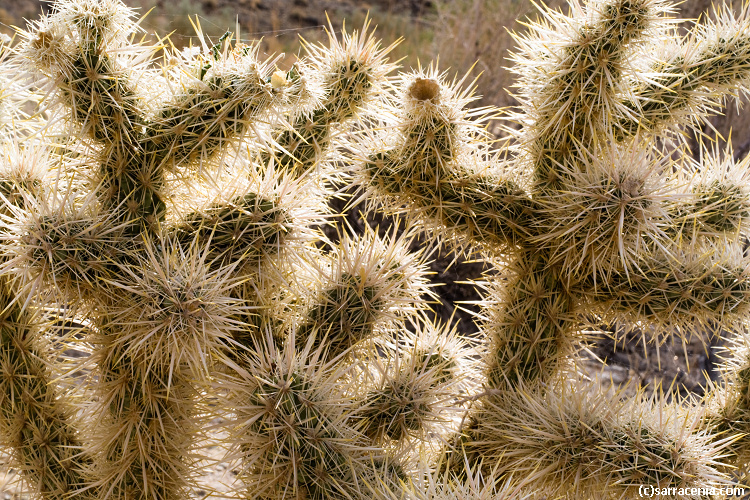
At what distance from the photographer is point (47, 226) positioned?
133 centimetres

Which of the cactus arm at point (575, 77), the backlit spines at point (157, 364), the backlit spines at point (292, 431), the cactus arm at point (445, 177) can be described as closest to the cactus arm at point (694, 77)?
the cactus arm at point (575, 77)

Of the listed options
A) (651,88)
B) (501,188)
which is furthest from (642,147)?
(501,188)

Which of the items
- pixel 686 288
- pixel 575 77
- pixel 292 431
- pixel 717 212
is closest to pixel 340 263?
pixel 292 431

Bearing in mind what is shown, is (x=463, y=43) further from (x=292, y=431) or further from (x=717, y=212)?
(x=292, y=431)

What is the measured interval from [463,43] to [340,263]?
2.76 m

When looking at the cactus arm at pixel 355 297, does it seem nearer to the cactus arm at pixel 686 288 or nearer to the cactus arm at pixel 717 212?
the cactus arm at pixel 686 288

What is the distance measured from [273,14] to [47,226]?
3.75 meters

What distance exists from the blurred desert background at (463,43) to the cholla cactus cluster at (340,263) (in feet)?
0.94

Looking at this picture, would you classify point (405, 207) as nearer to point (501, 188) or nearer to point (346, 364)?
point (501, 188)

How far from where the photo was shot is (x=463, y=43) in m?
3.93

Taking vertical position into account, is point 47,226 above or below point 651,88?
below

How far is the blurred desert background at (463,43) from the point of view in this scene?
298 centimetres

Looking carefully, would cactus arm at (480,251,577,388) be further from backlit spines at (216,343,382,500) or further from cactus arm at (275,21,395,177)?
cactus arm at (275,21,395,177)

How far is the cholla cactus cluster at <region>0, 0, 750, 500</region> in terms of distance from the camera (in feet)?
4.52
